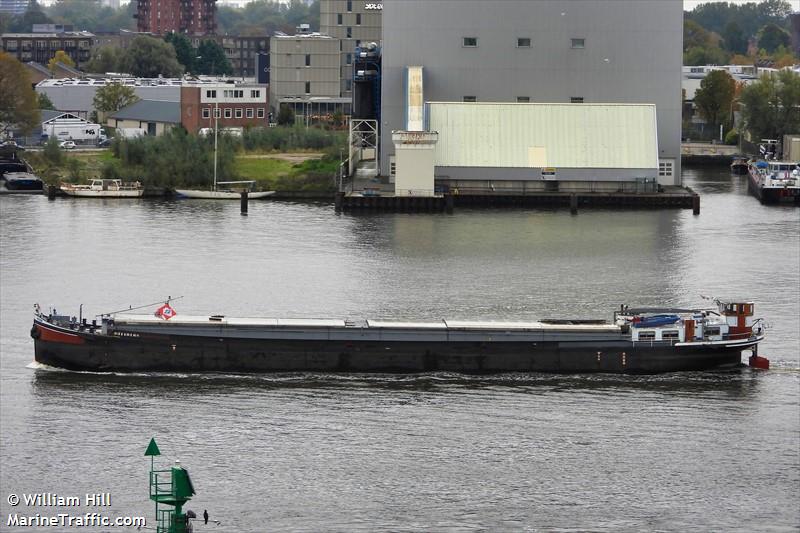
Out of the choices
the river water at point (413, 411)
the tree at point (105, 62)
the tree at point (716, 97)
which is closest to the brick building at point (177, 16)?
the tree at point (105, 62)

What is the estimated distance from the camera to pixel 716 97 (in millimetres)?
104625

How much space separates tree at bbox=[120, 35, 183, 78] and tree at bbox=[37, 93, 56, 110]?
26.9 m

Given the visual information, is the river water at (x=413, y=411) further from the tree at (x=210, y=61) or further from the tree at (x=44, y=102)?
the tree at (x=210, y=61)

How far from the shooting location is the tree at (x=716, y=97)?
105 m

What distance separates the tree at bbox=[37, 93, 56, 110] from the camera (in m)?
99.9

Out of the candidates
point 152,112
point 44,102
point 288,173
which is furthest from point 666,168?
point 44,102

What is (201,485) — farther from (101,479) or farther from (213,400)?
(213,400)

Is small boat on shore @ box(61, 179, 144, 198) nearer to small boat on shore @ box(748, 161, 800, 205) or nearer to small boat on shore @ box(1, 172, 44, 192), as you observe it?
small boat on shore @ box(1, 172, 44, 192)

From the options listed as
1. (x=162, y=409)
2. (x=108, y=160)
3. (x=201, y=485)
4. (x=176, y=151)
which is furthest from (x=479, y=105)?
(x=201, y=485)

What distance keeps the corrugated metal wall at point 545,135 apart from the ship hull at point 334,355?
30077mm

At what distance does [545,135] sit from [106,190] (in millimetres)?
17910

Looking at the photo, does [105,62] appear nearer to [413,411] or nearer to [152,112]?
[152,112]

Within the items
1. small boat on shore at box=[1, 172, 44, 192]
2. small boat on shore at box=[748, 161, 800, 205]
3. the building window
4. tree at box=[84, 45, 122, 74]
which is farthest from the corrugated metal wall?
tree at box=[84, 45, 122, 74]

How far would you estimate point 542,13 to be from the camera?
68.9 m
